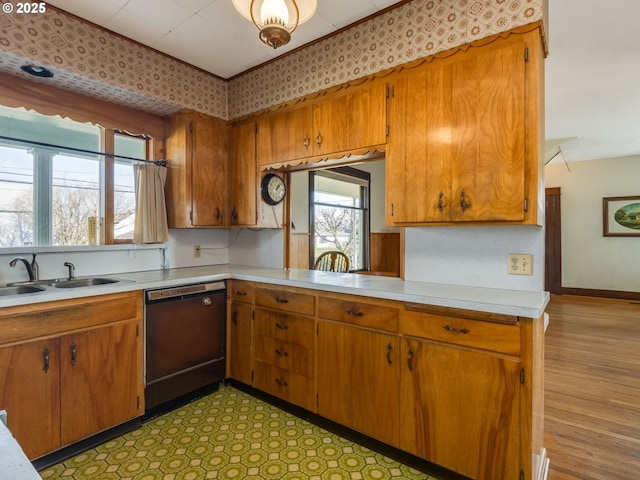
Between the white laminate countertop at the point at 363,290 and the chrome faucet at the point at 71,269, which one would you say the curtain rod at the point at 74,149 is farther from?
the white laminate countertop at the point at 363,290

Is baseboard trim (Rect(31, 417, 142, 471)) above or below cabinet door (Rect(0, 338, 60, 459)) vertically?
below

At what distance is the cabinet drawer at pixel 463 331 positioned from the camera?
5.13ft

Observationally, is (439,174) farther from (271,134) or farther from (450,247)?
(271,134)

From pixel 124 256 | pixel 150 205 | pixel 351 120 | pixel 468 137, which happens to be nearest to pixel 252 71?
pixel 351 120

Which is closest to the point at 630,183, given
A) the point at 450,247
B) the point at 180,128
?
the point at 450,247

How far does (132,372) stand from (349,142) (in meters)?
2.08

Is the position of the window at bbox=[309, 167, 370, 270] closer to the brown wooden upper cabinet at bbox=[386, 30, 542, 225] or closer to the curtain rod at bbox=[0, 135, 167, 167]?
the curtain rod at bbox=[0, 135, 167, 167]

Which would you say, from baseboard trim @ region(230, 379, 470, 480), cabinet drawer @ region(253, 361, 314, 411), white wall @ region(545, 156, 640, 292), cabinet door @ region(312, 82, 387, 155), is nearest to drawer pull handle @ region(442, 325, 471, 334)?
baseboard trim @ region(230, 379, 470, 480)

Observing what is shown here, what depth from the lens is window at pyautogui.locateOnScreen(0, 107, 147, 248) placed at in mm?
2342

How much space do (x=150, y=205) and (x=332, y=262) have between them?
2126 millimetres

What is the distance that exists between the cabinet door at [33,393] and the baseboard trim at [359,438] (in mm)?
1254

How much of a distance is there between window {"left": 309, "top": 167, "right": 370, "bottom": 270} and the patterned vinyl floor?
81.4 inches

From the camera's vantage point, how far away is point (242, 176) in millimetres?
3123

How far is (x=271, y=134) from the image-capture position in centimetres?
289
